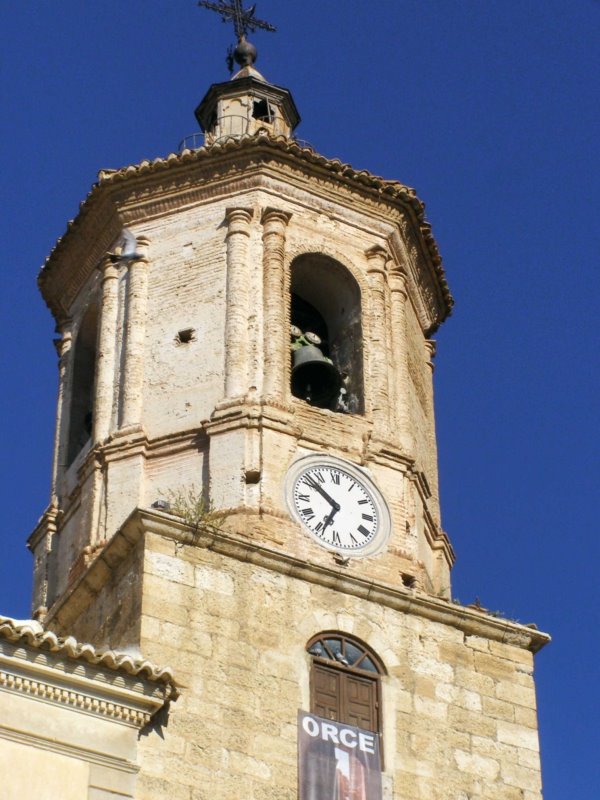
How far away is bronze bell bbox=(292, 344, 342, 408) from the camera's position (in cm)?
2295

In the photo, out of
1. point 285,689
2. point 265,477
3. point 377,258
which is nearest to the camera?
point 285,689

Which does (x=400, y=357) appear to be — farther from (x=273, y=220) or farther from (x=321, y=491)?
(x=321, y=491)

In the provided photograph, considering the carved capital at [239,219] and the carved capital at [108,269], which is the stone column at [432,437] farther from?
the carved capital at [108,269]

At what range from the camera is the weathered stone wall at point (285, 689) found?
18609 mm

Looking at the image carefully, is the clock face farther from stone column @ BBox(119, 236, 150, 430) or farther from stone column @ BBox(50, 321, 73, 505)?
stone column @ BBox(50, 321, 73, 505)

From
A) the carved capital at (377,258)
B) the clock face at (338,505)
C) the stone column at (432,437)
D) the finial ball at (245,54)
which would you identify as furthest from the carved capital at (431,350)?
the finial ball at (245,54)

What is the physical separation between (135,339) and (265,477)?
261 cm

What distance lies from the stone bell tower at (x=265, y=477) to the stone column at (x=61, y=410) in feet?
0.13

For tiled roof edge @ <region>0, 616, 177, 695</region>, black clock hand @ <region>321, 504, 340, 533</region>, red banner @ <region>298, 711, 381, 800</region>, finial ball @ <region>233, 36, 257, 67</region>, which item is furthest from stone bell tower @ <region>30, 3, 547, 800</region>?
finial ball @ <region>233, 36, 257, 67</region>

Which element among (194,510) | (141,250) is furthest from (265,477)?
(141,250)

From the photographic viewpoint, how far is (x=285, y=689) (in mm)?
19422

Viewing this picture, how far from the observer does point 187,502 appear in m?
21.2

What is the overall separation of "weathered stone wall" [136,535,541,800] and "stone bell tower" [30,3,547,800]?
0.9 inches

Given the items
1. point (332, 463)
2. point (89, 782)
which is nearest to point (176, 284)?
point (332, 463)
